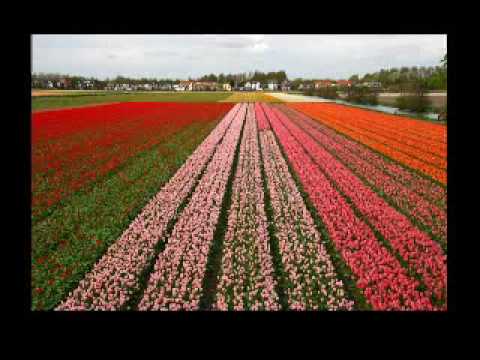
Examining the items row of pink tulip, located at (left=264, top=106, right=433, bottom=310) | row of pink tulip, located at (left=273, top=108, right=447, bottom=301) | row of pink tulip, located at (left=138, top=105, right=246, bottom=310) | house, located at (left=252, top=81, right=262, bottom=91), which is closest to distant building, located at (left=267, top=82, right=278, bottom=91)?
house, located at (left=252, top=81, right=262, bottom=91)

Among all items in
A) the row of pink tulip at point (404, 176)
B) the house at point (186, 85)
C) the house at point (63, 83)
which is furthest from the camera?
the house at point (186, 85)

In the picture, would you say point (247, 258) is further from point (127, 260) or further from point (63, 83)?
point (63, 83)

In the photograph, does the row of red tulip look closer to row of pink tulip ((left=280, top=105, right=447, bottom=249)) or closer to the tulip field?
the tulip field

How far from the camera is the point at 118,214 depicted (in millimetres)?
9266

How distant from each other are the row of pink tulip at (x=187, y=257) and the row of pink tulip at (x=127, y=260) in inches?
13.1

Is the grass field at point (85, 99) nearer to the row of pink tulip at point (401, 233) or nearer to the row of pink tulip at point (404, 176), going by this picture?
the row of pink tulip at point (404, 176)

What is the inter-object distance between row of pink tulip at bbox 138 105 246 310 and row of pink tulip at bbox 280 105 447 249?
5125 millimetres

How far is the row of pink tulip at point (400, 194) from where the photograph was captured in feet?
28.1

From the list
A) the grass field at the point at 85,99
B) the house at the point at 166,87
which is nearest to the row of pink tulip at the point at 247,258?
the grass field at the point at 85,99

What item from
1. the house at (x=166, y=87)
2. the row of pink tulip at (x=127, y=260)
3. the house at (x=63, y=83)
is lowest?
the row of pink tulip at (x=127, y=260)

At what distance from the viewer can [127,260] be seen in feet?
22.4

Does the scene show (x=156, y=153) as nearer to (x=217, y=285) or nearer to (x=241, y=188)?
(x=241, y=188)
